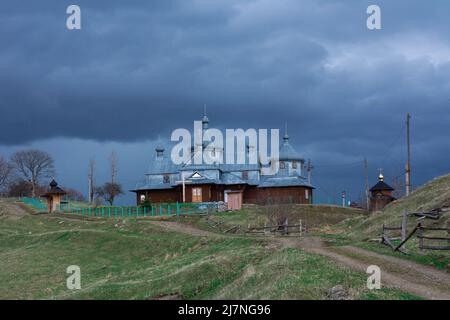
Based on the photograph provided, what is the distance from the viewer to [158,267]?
102 ft

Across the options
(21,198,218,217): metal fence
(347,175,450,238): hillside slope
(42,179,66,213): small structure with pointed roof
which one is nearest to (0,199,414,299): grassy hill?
(21,198,218,217): metal fence

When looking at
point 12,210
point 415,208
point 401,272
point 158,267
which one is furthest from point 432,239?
point 12,210

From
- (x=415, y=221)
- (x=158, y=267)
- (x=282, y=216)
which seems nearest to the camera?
(x=158, y=267)

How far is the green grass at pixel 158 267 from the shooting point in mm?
18609

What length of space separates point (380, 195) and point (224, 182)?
788 inches

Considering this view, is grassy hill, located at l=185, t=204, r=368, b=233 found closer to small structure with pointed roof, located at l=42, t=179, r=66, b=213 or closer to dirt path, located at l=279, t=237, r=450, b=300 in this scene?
dirt path, located at l=279, t=237, r=450, b=300

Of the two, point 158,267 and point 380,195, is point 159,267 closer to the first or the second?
point 158,267

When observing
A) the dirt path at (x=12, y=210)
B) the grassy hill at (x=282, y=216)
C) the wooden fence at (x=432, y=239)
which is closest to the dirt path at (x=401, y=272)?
the wooden fence at (x=432, y=239)

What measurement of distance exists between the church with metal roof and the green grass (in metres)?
18.6

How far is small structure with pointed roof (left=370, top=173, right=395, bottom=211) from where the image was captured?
210 feet

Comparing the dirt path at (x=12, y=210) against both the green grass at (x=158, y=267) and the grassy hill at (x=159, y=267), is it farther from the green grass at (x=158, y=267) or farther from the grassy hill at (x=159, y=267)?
the green grass at (x=158, y=267)
